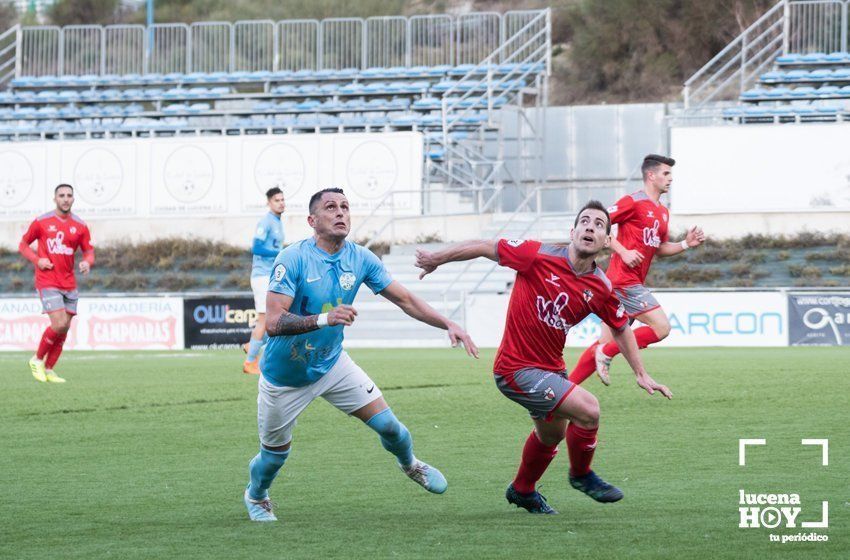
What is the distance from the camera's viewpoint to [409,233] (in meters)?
33.3

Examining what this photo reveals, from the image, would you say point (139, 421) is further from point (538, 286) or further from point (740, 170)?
point (740, 170)

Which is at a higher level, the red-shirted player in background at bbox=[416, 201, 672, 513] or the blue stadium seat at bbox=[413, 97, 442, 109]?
the blue stadium seat at bbox=[413, 97, 442, 109]

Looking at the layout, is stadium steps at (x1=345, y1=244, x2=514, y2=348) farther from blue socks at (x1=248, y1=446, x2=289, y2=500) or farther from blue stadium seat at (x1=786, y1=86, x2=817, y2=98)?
blue socks at (x1=248, y1=446, x2=289, y2=500)

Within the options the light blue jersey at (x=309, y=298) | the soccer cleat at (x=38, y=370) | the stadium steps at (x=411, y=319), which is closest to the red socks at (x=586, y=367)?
the light blue jersey at (x=309, y=298)

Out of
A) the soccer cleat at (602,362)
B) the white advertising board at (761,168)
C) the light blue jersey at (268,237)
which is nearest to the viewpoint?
the soccer cleat at (602,362)

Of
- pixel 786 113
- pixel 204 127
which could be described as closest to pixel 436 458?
pixel 786 113

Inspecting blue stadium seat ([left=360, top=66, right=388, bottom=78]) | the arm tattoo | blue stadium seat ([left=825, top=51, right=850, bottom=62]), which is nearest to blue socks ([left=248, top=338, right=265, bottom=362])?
the arm tattoo

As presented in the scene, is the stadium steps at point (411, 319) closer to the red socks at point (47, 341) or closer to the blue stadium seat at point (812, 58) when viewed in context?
the red socks at point (47, 341)

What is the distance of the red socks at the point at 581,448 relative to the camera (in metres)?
7.52

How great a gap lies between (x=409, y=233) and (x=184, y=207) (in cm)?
650

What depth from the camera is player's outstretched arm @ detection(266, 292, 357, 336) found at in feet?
22.5

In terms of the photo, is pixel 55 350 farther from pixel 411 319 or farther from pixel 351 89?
pixel 351 89

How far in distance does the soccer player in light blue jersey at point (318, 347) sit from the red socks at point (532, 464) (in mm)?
500

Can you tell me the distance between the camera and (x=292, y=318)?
23.6ft
